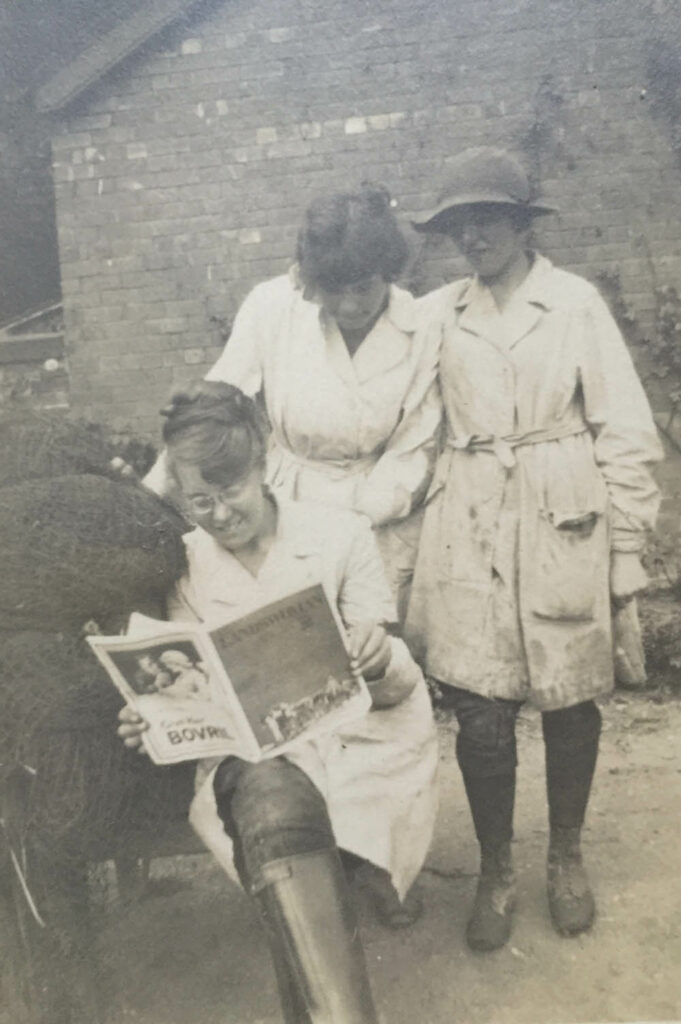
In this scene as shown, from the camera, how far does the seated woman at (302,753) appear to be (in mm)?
1913

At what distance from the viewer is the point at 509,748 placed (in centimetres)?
263

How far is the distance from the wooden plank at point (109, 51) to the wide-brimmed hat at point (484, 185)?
84 centimetres

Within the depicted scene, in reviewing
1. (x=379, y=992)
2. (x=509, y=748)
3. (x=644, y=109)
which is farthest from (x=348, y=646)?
(x=644, y=109)

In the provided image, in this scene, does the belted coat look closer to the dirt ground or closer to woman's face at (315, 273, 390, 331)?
woman's face at (315, 273, 390, 331)

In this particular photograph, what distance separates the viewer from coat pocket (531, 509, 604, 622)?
256 cm

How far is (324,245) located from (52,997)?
1893 millimetres

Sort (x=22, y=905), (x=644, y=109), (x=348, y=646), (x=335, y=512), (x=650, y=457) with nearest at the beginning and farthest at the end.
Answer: (x=348, y=646), (x=22, y=905), (x=335, y=512), (x=650, y=457), (x=644, y=109)

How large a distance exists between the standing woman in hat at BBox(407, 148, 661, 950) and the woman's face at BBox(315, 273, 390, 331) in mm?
189

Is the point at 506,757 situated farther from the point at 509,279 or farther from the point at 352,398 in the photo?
the point at 509,279

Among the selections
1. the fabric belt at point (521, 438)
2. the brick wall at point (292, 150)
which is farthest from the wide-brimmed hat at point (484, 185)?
the fabric belt at point (521, 438)

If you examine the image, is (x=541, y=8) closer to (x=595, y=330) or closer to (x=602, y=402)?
(x=595, y=330)

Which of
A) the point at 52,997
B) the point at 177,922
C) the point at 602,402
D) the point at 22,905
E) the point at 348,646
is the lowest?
the point at 177,922

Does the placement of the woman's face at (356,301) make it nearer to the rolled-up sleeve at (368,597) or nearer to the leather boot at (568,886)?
the rolled-up sleeve at (368,597)

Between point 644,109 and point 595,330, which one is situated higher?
point 644,109
